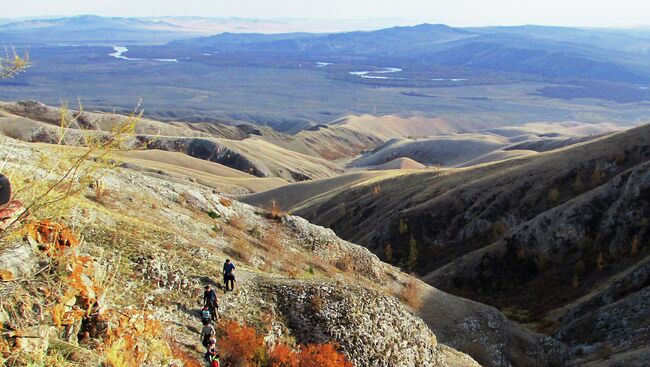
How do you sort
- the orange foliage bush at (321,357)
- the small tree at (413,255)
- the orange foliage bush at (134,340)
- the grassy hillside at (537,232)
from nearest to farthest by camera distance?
1. the orange foliage bush at (134,340)
2. the orange foliage bush at (321,357)
3. the grassy hillside at (537,232)
4. the small tree at (413,255)

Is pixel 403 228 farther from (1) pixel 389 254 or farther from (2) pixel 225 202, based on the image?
(2) pixel 225 202

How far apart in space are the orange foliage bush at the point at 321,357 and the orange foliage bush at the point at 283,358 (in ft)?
0.94

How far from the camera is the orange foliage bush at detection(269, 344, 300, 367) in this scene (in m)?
18.9

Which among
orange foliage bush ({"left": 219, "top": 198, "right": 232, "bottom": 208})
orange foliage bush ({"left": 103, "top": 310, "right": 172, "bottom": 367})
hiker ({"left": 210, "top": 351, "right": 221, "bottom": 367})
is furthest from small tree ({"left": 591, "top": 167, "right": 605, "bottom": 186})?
orange foliage bush ({"left": 103, "top": 310, "right": 172, "bottom": 367})

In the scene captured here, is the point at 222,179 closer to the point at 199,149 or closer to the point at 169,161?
the point at 169,161

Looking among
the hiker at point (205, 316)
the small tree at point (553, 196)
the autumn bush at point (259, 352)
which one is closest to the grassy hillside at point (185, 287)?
the autumn bush at point (259, 352)

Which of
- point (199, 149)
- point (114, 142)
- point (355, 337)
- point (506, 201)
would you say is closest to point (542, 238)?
point (506, 201)

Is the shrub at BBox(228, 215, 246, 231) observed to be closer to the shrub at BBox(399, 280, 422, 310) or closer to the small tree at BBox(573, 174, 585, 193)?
the shrub at BBox(399, 280, 422, 310)

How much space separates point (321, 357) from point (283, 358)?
131 centimetres

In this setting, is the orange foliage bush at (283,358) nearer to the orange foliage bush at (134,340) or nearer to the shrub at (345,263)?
the orange foliage bush at (134,340)

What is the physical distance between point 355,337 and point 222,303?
5.37 metres

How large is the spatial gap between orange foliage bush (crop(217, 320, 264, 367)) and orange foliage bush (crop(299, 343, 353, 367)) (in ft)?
5.12

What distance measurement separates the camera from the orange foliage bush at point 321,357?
753 inches

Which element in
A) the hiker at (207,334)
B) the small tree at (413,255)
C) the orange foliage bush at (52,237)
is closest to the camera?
the orange foliage bush at (52,237)
